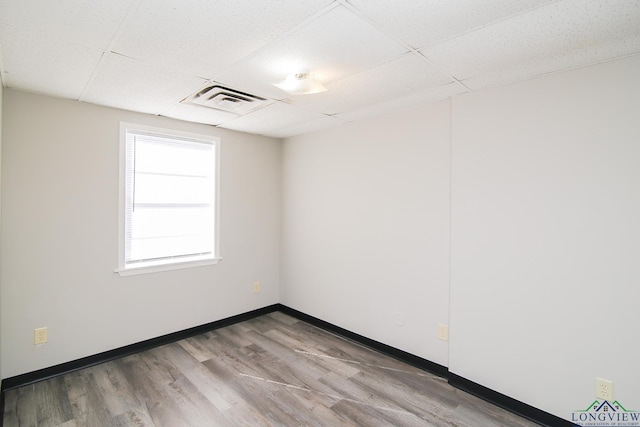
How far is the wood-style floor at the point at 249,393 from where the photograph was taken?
6.97 ft

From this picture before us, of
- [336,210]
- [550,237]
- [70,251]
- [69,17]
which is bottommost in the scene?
[70,251]

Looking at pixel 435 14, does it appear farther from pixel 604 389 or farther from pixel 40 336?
pixel 40 336

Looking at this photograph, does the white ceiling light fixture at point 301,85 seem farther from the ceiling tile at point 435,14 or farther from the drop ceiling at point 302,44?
the ceiling tile at point 435,14

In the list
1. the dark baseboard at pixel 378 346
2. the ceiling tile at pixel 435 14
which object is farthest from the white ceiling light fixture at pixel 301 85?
the dark baseboard at pixel 378 346

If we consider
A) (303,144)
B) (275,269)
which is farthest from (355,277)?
(303,144)

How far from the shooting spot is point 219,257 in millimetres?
3689

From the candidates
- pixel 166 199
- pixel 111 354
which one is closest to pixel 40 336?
pixel 111 354

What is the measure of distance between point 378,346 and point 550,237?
186cm

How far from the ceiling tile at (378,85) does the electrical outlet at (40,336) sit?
9.33 ft

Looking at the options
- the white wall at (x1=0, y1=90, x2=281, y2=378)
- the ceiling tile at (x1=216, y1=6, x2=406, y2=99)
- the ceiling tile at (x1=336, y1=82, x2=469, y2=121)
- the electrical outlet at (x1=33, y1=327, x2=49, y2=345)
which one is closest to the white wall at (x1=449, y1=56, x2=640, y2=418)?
the ceiling tile at (x1=336, y1=82, x2=469, y2=121)

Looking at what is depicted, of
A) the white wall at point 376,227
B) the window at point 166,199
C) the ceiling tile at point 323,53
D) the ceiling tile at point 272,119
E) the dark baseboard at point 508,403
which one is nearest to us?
the ceiling tile at point 323,53

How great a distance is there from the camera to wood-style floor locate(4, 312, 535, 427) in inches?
83.7

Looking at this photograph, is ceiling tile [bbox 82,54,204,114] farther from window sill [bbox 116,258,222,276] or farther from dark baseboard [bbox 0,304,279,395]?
dark baseboard [bbox 0,304,279,395]

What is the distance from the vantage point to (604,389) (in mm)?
1892
